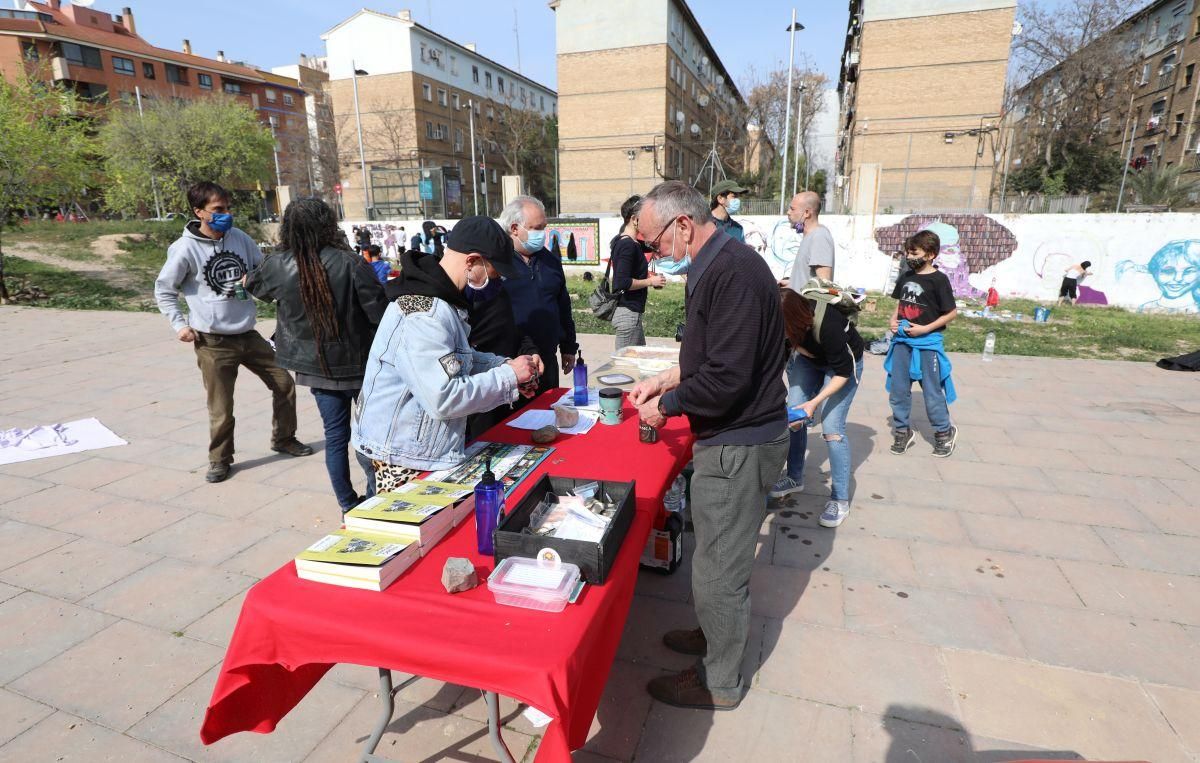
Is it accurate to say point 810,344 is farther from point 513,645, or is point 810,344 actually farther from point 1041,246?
point 1041,246

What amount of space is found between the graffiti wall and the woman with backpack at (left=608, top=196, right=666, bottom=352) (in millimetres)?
9126

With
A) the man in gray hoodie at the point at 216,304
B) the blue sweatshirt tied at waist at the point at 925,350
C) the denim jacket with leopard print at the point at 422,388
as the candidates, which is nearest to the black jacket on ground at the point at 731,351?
the denim jacket with leopard print at the point at 422,388

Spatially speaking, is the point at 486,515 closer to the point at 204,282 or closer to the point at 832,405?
the point at 832,405

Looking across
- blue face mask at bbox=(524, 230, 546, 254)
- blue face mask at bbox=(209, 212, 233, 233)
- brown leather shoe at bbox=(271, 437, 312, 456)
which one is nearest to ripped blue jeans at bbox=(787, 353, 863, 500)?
blue face mask at bbox=(524, 230, 546, 254)

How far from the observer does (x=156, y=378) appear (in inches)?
299

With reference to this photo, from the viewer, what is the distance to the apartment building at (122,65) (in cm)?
4044

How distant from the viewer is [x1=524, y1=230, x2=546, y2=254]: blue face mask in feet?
12.5

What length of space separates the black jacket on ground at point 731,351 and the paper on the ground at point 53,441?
559cm

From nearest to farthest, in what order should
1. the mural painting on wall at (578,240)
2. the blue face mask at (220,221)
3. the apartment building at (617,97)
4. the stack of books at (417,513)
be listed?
1. the stack of books at (417,513)
2. the blue face mask at (220,221)
3. the mural painting on wall at (578,240)
4. the apartment building at (617,97)

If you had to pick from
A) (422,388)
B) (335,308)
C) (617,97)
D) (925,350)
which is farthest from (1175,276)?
(617,97)

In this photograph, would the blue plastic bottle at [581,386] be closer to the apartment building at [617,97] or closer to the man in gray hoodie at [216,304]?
the man in gray hoodie at [216,304]

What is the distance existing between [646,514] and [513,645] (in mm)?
770

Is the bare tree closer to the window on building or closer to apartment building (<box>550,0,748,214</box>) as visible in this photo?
apartment building (<box>550,0,748,214</box>)

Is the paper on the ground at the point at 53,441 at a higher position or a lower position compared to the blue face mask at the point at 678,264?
lower
